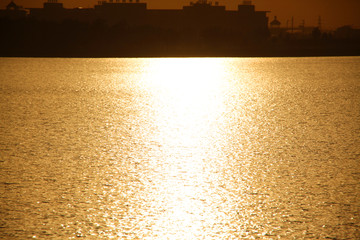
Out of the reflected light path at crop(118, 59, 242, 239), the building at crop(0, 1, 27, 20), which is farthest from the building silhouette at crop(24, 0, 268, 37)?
the reflected light path at crop(118, 59, 242, 239)

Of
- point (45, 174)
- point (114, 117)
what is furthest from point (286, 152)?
point (114, 117)

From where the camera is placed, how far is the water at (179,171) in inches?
119

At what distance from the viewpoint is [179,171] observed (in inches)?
170

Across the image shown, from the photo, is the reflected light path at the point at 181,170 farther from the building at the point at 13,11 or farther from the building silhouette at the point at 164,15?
the building at the point at 13,11

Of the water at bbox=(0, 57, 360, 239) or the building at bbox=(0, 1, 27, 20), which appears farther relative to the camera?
the building at bbox=(0, 1, 27, 20)

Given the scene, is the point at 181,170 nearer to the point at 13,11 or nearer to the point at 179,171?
the point at 179,171

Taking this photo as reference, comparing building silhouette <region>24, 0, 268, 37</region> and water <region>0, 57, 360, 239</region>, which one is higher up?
building silhouette <region>24, 0, 268, 37</region>

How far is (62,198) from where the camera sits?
3.52m

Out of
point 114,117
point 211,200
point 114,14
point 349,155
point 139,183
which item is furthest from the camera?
point 114,14

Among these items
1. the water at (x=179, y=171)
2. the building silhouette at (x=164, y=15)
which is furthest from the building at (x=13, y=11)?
the water at (x=179, y=171)

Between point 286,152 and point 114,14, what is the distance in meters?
99.4

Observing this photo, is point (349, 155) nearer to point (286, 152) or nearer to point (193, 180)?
point (286, 152)

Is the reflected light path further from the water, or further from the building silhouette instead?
the building silhouette

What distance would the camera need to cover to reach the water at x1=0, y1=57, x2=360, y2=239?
9.91ft
